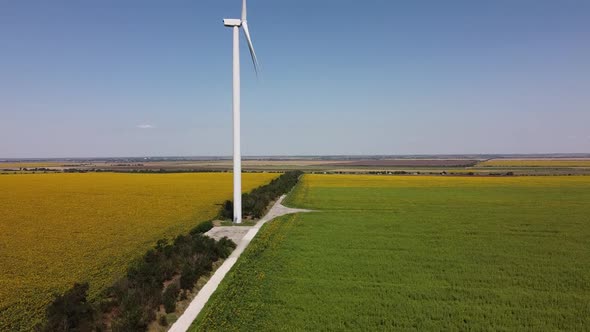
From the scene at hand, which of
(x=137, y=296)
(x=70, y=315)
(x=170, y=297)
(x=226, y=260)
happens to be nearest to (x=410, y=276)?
(x=226, y=260)

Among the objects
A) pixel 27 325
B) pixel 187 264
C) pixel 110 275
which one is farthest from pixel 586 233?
pixel 27 325

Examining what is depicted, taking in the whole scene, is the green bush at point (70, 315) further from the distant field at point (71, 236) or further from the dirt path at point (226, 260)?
the dirt path at point (226, 260)

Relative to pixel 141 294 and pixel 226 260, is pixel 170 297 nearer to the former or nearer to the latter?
pixel 141 294

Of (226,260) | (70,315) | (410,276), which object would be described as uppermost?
(70,315)

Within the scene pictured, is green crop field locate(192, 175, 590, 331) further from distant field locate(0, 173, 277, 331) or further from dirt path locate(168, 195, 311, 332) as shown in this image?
distant field locate(0, 173, 277, 331)

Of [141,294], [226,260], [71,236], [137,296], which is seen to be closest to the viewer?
[137,296]

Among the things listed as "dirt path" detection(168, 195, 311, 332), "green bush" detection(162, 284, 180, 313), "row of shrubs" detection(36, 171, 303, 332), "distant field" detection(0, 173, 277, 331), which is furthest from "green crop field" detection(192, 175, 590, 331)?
"distant field" detection(0, 173, 277, 331)
